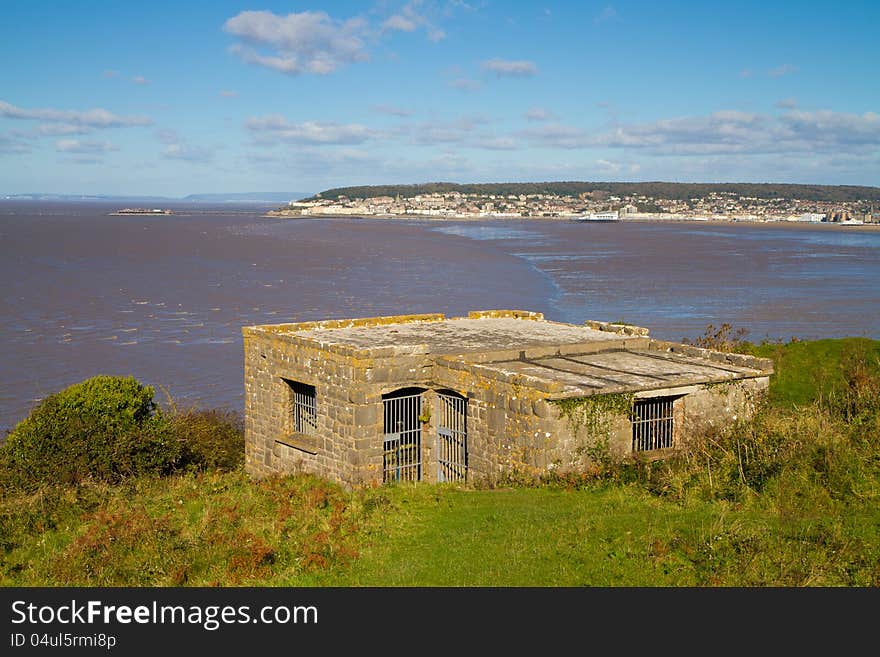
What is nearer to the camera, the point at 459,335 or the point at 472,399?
the point at 472,399

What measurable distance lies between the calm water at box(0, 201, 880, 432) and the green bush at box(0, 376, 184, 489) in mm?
7246

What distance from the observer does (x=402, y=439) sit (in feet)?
55.1

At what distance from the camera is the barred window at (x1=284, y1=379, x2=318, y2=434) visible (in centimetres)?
1814

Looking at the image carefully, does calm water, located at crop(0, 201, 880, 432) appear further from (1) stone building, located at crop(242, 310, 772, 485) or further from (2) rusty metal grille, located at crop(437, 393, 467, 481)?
(2) rusty metal grille, located at crop(437, 393, 467, 481)

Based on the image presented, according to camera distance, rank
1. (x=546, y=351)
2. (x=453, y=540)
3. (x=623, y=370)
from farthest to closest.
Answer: (x=546, y=351) → (x=623, y=370) → (x=453, y=540)

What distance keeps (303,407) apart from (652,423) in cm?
694

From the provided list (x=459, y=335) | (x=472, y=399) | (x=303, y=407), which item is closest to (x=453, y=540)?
(x=472, y=399)

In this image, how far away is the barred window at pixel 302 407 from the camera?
18141mm

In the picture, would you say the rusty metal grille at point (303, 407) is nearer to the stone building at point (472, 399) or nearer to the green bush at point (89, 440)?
the stone building at point (472, 399)

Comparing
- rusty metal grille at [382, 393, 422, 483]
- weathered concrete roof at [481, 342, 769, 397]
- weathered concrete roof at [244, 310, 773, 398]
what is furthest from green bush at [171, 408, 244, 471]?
weathered concrete roof at [481, 342, 769, 397]

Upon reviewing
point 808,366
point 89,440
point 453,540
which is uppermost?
point 808,366

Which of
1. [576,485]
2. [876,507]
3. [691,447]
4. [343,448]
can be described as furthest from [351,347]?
[876,507]

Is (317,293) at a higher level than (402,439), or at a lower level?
lower

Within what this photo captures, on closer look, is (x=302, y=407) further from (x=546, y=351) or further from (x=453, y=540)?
(x=453, y=540)
